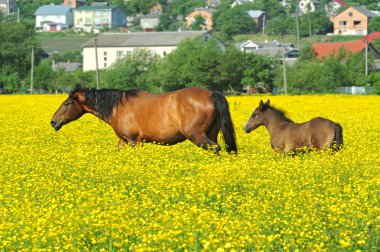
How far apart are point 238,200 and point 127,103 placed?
782 centimetres

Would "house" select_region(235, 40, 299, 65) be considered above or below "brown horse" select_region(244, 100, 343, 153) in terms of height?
above

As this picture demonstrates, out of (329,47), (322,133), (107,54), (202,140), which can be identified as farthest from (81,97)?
(107,54)

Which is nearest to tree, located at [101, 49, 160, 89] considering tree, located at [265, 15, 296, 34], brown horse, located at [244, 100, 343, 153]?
brown horse, located at [244, 100, 343, 153]

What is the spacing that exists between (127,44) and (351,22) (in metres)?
60.7

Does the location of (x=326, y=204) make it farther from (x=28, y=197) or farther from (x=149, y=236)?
(x=28, y=197)

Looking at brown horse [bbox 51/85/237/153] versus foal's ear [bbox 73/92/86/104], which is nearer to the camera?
brown horse [bbox 51/85/237/153]

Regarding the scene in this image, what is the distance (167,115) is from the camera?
62.1 ft

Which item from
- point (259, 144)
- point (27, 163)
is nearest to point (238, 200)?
point (27, 163)

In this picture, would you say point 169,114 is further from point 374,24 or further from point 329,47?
point 374,24

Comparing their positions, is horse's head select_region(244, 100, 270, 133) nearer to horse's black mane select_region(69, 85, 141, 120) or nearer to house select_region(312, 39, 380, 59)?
horse's black mane select_region(69, 85, 141, 120)

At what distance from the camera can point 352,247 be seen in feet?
30.8

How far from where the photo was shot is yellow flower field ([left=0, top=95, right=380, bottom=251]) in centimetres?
991

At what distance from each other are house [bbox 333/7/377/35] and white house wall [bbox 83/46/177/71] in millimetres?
56716

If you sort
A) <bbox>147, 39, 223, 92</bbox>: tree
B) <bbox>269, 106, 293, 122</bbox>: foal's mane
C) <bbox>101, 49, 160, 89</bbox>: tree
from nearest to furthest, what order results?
<bbox>269, 106, 293, 122</bbox>: foal's mane → <bbox>147, 39, 223, 92</bbox>: tree → <bbox>101, 49, 160, 89</bbox>: tree
